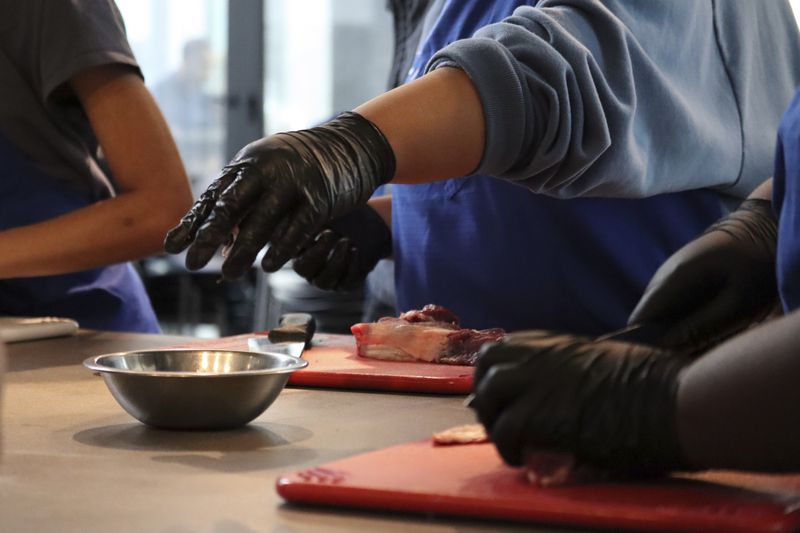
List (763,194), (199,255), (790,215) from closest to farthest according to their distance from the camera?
(790,215) → (199,255) → (763,194)

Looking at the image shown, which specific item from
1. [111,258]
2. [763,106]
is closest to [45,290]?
[111,258]

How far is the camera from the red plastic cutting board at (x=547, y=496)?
2.62ft

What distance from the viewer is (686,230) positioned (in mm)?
1877

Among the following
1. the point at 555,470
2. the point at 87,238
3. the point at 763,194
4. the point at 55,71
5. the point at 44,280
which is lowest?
the point at 44,280

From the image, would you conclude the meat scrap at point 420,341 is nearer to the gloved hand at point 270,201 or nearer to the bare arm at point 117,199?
the gloved hand at point 270,201

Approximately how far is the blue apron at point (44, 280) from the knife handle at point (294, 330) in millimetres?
611

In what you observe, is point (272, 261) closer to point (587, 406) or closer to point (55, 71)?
point (587, 406)

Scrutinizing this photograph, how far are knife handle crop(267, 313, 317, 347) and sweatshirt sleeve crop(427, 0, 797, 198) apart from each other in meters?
0.39

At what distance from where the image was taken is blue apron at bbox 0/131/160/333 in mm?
2188

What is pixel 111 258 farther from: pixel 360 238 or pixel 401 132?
pixel 401 132

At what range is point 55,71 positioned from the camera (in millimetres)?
2033

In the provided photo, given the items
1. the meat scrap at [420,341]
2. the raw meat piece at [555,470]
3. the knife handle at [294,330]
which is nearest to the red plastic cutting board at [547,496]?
the raw meat piece at [555,470]

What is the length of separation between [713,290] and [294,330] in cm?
69

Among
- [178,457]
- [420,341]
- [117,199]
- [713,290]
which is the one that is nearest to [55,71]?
[117,199]
